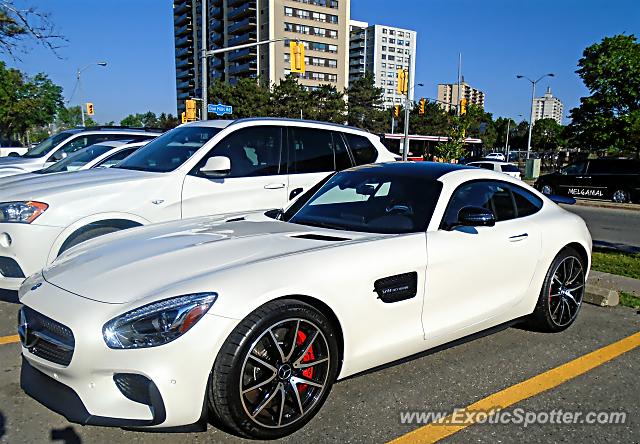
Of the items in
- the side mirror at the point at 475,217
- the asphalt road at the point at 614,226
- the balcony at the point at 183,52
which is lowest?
the asphalt road at the point at 614,226

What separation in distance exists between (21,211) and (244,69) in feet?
282

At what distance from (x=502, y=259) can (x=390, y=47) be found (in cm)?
14487

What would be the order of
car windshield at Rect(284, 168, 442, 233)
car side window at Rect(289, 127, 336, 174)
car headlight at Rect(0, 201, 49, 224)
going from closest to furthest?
car windshield at Rect(284, 168, 442, 233) < car headlight at Rect(0, 201, 49, 224) < car side window at Rect(289, 127, 336, 174)

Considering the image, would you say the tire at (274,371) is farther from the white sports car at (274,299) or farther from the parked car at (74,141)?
the parked car at (74,141)

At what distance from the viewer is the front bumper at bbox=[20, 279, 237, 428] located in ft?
7.74

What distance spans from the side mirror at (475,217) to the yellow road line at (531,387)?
1104 millimetres

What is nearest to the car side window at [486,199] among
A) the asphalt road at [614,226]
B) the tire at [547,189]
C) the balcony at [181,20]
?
the asphalt road at [614,226]

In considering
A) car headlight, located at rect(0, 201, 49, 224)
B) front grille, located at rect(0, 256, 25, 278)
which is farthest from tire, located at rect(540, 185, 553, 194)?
front grille, located at rect(0, 256, 25, 278)

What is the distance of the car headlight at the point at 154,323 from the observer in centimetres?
239

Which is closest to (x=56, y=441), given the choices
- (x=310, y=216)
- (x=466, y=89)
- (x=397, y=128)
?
(x=310, y=216)

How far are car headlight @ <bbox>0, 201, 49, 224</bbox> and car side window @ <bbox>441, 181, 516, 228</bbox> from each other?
11.4ft

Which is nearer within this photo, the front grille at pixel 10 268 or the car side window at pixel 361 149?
the front grille at pixel 10 268

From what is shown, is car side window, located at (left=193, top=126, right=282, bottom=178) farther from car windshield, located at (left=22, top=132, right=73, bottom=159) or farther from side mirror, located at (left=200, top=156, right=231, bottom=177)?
car windshield, located at (left=22, top=132, right=73, bottom=159)

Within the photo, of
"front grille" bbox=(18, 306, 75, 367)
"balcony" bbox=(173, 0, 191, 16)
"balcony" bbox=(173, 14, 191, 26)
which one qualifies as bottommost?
"front grille" bbox=(18, 306, 75, 367)
